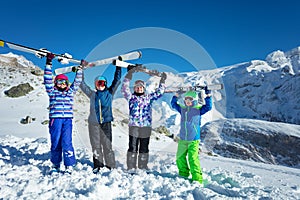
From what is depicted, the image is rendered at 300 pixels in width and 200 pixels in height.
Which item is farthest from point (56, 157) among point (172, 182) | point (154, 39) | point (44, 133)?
point (44, 133)

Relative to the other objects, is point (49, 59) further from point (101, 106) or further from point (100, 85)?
point (101, 106)

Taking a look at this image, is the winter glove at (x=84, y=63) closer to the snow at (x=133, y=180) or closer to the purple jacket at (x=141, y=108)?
the purple jacket at (x=141, y=108)

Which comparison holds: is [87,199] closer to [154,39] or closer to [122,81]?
[122,81]

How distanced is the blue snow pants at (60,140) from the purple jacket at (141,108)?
3.68ft

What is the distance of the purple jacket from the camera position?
15.1 ft

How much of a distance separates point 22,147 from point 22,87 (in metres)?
10.5

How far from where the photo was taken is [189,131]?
170 inches

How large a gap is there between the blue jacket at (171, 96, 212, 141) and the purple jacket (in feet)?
1.73

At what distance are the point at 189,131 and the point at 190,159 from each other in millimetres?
460

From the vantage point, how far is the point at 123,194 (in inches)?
136

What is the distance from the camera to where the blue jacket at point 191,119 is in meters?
4.31

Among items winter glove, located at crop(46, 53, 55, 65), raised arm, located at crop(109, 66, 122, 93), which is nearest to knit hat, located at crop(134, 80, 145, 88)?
raised arm, located at crop(109, 66, 122, 93)

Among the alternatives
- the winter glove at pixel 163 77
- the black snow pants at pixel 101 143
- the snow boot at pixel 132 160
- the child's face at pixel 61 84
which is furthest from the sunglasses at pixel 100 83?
the snow boot at pixel 132 160

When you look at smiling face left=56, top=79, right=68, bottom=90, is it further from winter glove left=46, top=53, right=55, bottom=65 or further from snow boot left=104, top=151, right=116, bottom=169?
snow boot left=104, top=151, right=116, bottom=169
